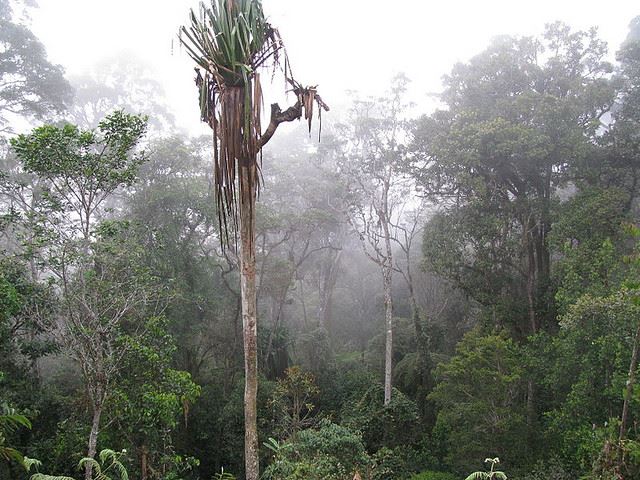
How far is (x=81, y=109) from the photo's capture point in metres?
22.4

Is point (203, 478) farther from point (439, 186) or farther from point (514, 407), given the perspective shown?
point (439, 186)

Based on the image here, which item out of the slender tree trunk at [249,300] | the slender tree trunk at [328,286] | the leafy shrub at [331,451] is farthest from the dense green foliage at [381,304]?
the slender tree trunk at [328,286]

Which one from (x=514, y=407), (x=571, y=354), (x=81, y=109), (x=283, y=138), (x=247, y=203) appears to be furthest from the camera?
(x=283, y=138)

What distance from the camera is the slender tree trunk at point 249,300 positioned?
4.28 m

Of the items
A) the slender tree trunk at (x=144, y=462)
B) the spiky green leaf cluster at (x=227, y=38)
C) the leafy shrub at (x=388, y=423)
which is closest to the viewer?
the spiky green leaf cluster at (x=227, y=38)

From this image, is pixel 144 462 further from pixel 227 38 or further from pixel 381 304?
pixel 381 304

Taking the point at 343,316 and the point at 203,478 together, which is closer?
the point at 203,478

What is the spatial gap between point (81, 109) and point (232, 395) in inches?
663

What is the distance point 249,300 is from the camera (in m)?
4.30

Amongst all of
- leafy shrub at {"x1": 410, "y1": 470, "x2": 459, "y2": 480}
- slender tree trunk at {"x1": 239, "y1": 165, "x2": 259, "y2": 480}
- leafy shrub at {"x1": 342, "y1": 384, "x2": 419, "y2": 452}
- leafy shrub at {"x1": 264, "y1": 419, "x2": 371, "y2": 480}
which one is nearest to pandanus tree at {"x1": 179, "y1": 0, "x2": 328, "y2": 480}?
slender tree trunk at {"x1": 239, "y1": 165, "x2": 259, "y2": 480}

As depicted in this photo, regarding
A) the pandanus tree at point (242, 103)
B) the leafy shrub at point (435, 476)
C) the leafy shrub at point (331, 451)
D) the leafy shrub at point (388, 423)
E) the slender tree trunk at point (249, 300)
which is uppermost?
the pandanus tree at point (242, 103)

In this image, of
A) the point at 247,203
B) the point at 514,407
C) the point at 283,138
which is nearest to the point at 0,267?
the point at 247,203

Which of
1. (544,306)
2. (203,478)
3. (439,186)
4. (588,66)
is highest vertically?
(588,66)

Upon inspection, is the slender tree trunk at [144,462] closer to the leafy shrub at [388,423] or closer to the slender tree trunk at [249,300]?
the slender tree trunk at [249,300]
